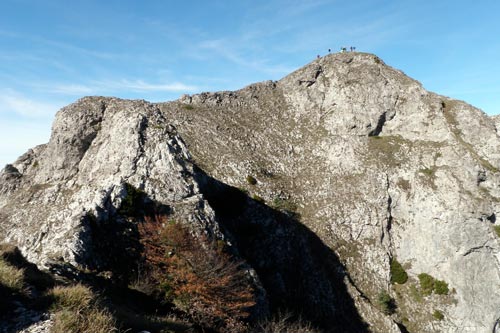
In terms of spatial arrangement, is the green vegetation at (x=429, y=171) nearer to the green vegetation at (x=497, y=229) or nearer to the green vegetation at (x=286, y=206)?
the green vegetation at (x=497, y=229)

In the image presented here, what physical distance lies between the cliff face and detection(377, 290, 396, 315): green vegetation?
0.30m

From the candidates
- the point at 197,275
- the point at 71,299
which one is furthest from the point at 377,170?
the point at 71,299

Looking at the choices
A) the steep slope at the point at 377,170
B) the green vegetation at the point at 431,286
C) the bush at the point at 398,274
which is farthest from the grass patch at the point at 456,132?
the bush at the point at 398,274

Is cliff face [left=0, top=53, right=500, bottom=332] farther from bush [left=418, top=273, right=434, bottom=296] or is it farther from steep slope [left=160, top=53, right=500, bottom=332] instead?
bush [left=418, top=273, right=434, bottom=296]

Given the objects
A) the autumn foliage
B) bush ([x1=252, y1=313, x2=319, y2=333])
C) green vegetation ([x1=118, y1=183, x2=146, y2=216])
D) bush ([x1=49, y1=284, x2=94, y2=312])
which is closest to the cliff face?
green vegetation ([x1=118, y1=183, x2=146, y2=216])

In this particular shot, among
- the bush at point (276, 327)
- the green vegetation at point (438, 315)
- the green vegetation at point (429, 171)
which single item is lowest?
the green vegetation at point (438, 315)

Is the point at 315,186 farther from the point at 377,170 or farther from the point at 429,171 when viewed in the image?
the point at 429,171

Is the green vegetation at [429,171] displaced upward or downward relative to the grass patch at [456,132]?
downward

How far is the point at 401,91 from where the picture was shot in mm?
68875

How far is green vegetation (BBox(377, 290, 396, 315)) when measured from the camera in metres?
46.6

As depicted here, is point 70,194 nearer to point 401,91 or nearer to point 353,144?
point 353,144

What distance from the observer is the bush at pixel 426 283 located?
50.7 meters

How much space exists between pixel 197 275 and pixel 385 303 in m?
33.7

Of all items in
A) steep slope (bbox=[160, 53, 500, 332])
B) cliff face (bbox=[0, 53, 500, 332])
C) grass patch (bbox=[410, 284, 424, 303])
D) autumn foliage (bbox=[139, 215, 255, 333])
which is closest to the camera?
autumn foliage (bbox=[139, 215, 255, 333])
